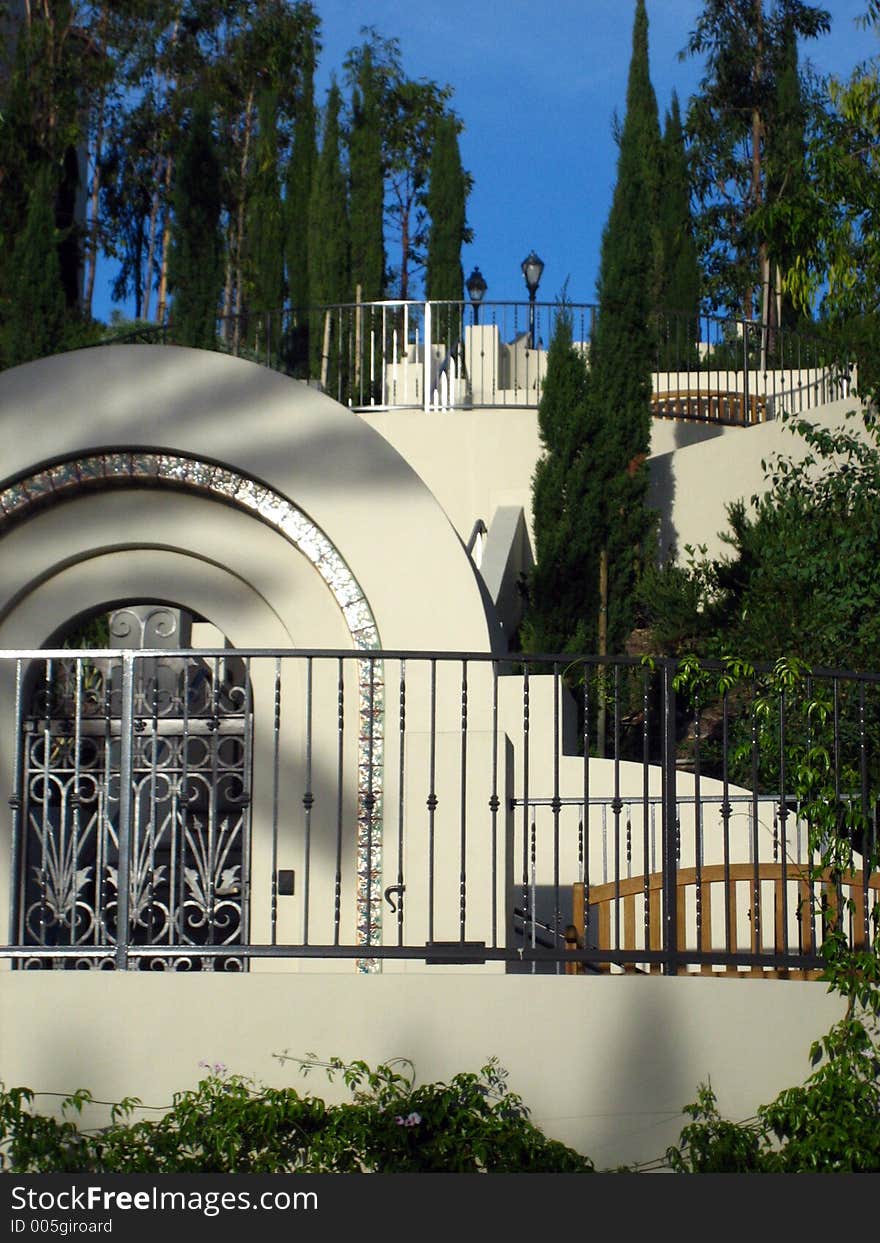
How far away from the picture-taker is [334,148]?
31.3 metres

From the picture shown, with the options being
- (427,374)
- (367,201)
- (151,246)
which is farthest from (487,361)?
(151,246)

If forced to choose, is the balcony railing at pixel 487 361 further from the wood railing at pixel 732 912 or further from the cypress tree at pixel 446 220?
the wood railing at pixel 732 912

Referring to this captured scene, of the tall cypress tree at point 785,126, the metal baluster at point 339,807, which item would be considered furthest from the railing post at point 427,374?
the metal baluster at point 339,807

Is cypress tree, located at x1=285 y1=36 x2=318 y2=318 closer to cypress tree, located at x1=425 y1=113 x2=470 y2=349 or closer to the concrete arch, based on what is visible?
cypress tree, located at x1=425 y1=113 x2=470 y2=349

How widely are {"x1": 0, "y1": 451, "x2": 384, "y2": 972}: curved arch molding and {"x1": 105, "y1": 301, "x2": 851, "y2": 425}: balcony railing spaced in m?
11.1

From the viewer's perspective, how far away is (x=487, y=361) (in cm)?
2161

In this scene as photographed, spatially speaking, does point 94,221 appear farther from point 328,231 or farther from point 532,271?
point 532,271

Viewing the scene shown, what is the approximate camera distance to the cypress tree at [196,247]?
23500 millimetres

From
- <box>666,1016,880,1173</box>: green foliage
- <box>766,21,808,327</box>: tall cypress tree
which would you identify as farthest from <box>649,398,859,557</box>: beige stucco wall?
<box>666,1016,880,1173</box>: green foliage

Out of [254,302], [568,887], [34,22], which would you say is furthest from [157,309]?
[568,887]

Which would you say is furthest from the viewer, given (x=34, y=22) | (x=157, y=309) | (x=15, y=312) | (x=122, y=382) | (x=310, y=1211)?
(x=157, y=309)

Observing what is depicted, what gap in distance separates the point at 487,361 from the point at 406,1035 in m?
16.2

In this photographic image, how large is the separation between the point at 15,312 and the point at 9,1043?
721 inches

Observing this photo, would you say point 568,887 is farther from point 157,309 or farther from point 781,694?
point 157,309
